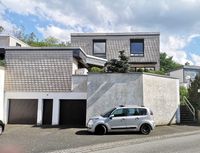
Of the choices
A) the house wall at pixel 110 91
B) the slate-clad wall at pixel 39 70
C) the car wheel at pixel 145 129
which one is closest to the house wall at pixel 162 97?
the house wall at pixel 110 91

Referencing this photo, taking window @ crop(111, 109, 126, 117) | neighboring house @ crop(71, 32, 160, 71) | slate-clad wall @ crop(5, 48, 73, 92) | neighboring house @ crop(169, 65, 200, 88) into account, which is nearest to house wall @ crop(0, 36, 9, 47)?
neighboring house @ crop(71, 32, 160, 71)

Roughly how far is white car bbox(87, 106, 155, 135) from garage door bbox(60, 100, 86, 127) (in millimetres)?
6060

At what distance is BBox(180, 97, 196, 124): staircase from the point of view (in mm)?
27259

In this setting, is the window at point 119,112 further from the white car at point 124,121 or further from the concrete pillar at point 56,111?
the concrete pillar at point 56,111

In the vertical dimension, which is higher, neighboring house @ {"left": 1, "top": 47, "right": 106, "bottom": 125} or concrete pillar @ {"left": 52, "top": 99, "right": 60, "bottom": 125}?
neighboring house @ {"left": 1, "top": 47, "right": 106, "bottom": 125}

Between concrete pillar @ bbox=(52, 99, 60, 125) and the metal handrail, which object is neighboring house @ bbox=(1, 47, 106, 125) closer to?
concrete pillar @ bbox=(52, 99, 60, 125)

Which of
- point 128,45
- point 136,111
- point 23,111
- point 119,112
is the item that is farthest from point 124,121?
point 128,45

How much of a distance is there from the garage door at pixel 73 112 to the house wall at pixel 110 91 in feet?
6.38

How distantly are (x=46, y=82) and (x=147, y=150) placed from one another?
13757 millimetres

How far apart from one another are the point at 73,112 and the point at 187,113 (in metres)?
10.9

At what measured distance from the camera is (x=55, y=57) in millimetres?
24422

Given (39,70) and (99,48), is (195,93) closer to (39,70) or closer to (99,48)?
(99,48)

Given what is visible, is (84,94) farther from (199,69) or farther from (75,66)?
(199,69)

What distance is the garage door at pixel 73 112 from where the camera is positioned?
80.6ft
